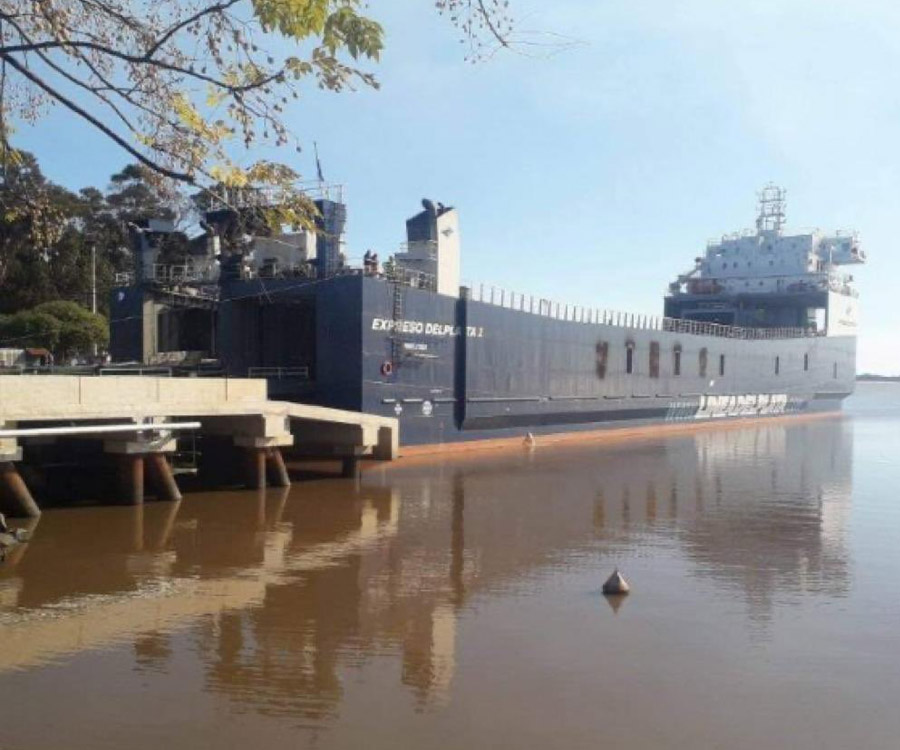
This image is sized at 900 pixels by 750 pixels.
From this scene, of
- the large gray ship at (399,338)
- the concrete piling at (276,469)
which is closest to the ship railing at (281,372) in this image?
the large gray ship at (399,338)

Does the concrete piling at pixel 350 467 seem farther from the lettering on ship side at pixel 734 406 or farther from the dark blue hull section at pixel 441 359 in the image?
the lettering on ship side at pixel 734 406

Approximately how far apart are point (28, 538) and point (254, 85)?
978 cm

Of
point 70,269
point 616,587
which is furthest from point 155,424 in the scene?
point 70,269

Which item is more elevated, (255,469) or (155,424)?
(155,424)

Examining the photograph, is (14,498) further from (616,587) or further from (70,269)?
(70,269)

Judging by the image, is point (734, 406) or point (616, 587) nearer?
point (616, 587)

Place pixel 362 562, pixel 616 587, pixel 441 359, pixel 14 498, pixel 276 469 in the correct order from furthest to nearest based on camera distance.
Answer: pixel 441 359 < pixel 276 469 < pixel 14 498 < pixel 362 562 < pixel 616 587

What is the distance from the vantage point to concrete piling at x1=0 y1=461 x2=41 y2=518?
12727mm

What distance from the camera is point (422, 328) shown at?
23.9 metres

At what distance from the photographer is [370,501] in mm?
16281

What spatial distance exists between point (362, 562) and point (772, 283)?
47529mm

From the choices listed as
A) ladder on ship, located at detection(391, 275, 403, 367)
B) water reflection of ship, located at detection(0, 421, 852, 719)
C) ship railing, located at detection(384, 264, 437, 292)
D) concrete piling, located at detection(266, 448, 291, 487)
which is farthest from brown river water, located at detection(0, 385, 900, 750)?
ship railing, located at detection(384, 264, 437, 292)

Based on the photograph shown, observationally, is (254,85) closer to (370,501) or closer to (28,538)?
(28,538)

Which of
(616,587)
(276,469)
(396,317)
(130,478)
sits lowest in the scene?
(616,587)
